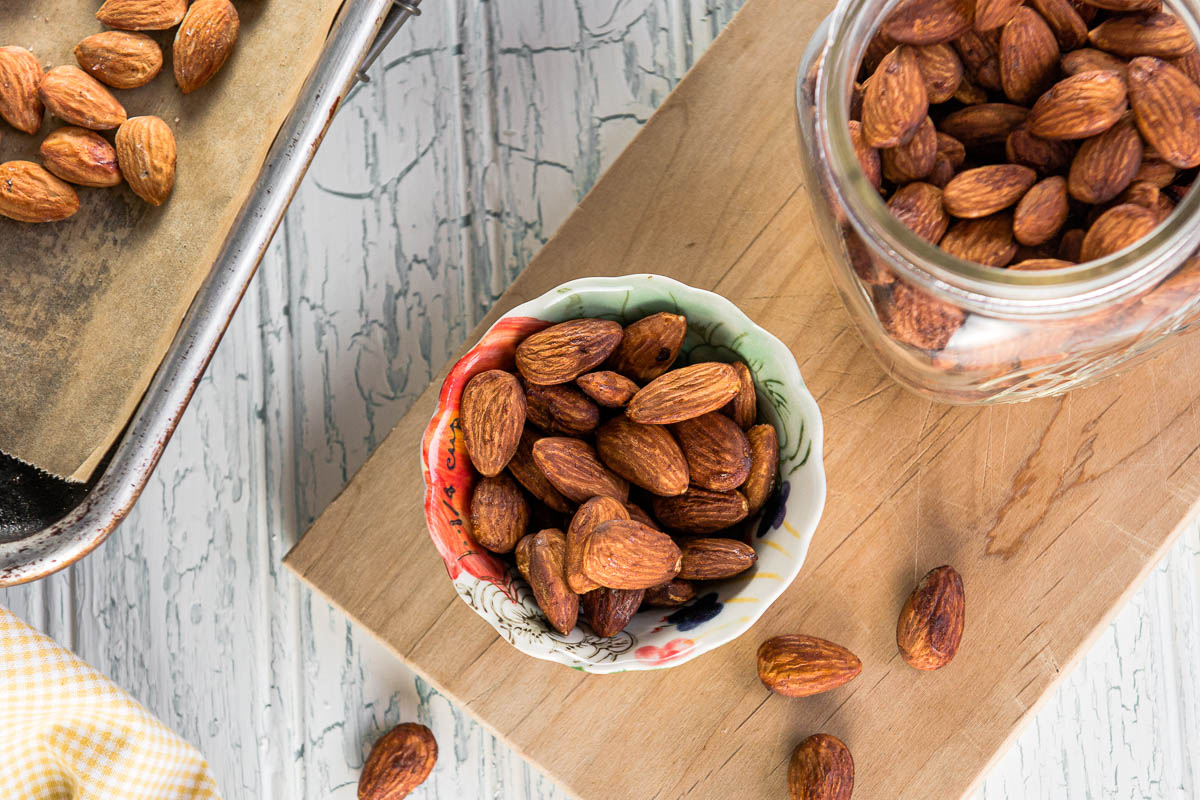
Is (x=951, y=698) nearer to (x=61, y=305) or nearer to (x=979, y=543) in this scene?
(x=979, y=543)

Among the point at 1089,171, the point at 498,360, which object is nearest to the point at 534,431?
the point at 498,360

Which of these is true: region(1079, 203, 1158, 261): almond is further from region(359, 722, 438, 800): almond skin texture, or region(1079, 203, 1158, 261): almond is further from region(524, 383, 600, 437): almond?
region(359, 722, 438, 800): almond skin texture

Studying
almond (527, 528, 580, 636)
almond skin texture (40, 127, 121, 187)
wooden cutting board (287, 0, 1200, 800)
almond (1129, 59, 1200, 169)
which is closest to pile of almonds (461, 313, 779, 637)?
almond (527, 528, 580, 636)

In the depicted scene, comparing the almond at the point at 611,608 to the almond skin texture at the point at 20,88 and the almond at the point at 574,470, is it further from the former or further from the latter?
the almond skin texture at the point at 20,88

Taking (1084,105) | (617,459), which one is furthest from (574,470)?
(1084,105)

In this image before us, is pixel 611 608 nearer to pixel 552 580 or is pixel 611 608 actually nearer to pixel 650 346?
pixel 552 580
